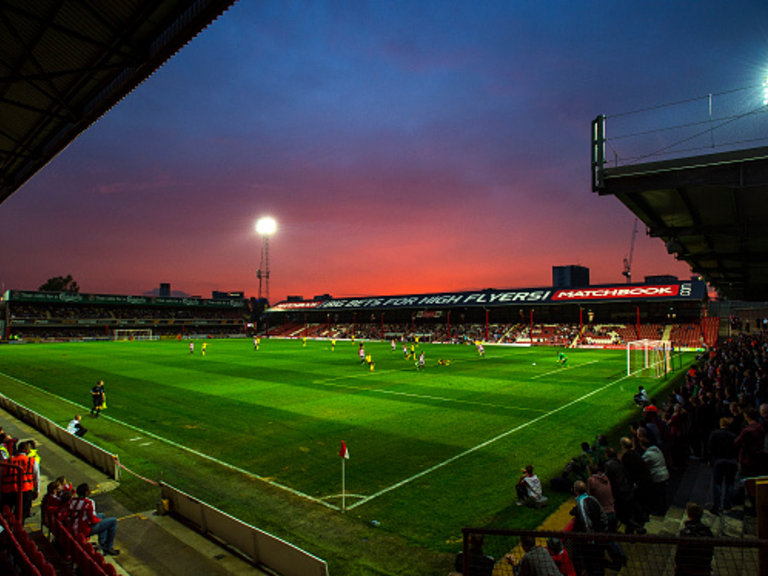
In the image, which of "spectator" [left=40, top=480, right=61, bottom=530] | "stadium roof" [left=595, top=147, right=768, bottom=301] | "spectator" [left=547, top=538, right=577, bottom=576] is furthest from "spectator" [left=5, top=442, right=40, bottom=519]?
"stadium roof" [left=595, top=147, right=768, bottom=301]

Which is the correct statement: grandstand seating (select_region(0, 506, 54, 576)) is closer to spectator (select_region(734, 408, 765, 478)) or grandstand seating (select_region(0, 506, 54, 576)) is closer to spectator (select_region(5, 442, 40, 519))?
spectator (select_region(5, 442, 40, 519))

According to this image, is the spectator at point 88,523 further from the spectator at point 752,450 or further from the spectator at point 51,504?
the spectator at point 752,450

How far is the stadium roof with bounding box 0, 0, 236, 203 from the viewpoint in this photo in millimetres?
7629

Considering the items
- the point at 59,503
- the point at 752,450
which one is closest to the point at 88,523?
the point at 59,503

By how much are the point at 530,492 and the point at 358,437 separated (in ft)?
24.4

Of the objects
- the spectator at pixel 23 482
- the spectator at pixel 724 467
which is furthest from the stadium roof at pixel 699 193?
the spectator at pixel 23 482

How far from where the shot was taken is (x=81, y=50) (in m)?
8.84

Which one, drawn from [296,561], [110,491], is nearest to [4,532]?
[296,561]

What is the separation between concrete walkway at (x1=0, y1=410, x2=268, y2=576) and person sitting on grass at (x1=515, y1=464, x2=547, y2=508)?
579cm

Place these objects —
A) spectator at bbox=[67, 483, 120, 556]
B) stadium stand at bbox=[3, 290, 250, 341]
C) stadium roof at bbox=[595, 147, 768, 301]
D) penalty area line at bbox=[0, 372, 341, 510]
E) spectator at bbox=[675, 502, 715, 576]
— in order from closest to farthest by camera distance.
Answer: spectator at bbox=[675, 502, 715, 576] < spectator at bbox=[67, 483, 120, 556] < stadium roof at bbox=[595, 147, 768, 301] < penalty area line at bbox=[0, 372, 341, 510] < stadium stand at bbox=[3, 290, 250, 341]

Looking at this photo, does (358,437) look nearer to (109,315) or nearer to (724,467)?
(724,467)

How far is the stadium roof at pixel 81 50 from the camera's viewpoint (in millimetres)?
7629

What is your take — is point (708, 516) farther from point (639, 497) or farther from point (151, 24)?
point (151, 24)

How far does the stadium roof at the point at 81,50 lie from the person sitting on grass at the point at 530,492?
1086cm
